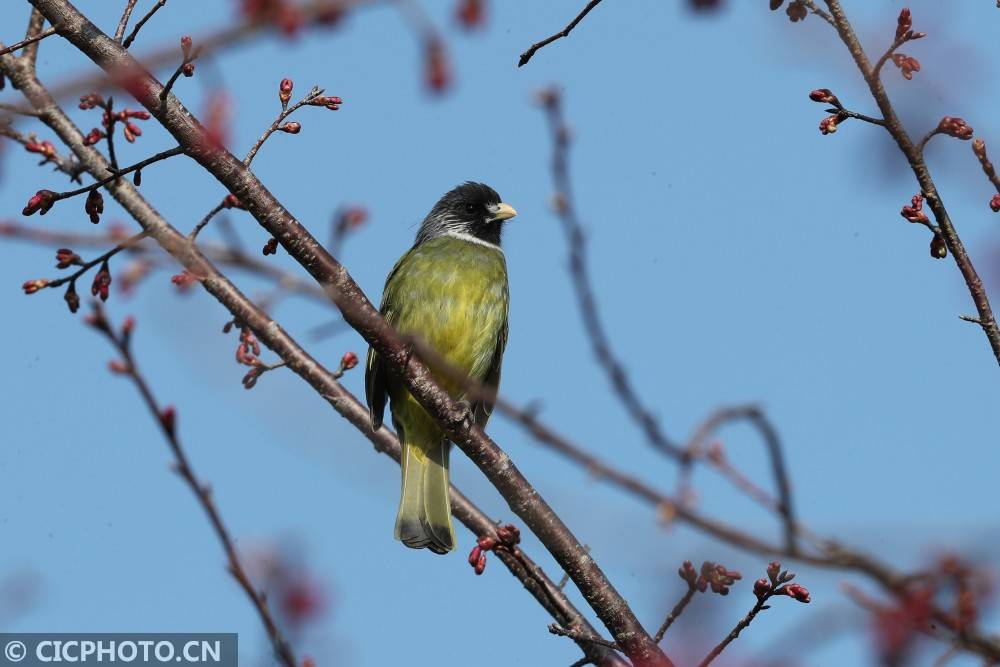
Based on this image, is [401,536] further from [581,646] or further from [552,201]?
[552,201]

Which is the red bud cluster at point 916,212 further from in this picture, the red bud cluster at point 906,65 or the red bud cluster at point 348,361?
the red bud cluster at point 348,361

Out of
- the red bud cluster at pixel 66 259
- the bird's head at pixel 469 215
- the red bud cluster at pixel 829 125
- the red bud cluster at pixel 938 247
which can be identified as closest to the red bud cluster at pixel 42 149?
the red bud cluster at pixel 66 259

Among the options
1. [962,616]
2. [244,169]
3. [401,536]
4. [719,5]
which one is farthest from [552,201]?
[401,536]

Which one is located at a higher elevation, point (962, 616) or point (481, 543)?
point (481, 543)

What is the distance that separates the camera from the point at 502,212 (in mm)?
8328

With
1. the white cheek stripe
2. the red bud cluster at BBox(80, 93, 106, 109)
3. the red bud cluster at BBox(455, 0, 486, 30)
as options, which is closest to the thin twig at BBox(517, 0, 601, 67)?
the red bud cluster at BBox(455, 0, 486, 30)

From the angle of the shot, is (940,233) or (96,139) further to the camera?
(96,139)

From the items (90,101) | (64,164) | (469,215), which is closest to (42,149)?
(64,164)

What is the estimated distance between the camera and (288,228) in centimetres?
388

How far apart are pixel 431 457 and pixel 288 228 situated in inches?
105

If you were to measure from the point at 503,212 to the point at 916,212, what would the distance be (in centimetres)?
514

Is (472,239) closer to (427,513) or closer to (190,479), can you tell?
(427,513)

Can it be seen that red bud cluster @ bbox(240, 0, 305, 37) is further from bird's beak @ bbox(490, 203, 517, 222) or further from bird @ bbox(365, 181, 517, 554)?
bird's beak @ bbox(490, 203, 517, 222)

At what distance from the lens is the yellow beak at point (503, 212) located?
8289mm
